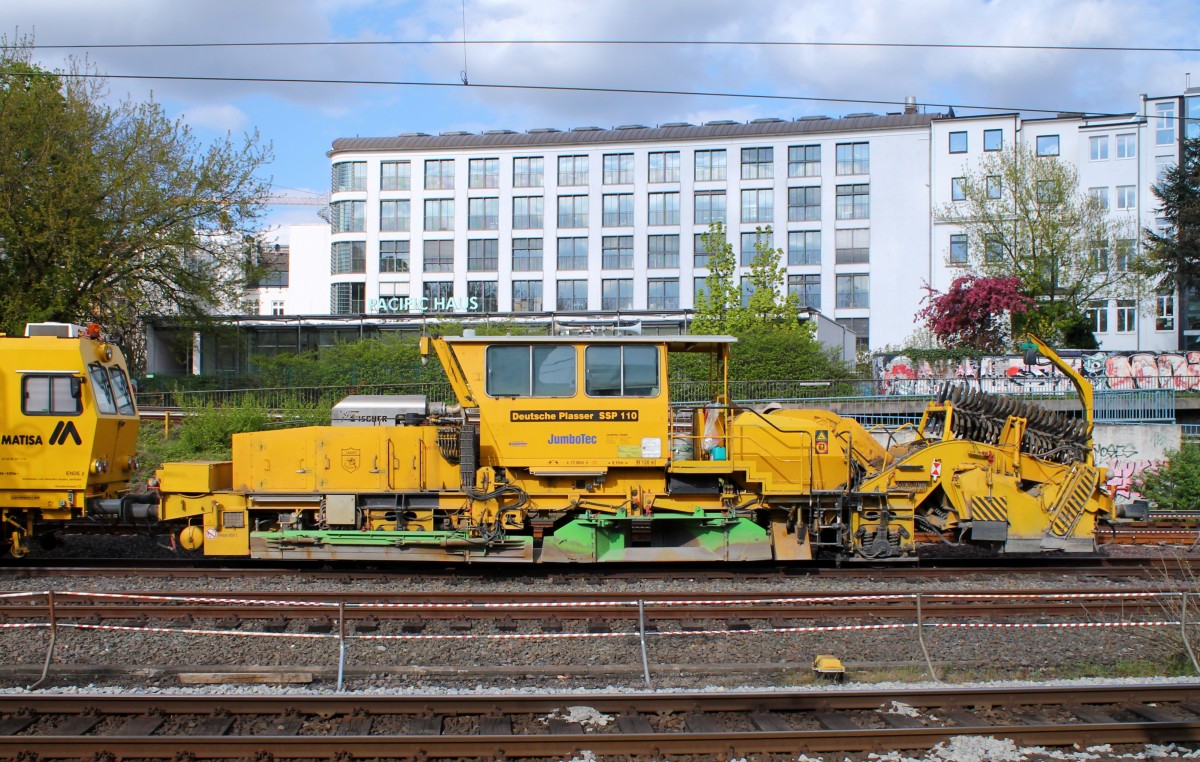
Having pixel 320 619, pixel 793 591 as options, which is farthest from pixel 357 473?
pixel 793 591

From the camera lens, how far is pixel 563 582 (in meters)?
11.2

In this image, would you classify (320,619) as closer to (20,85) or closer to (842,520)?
(842,520)

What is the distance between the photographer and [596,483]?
36.4ft

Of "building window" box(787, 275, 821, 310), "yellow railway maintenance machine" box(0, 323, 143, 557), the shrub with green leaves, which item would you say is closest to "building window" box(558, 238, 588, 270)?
"building window" box(787, 275, 821, 310)

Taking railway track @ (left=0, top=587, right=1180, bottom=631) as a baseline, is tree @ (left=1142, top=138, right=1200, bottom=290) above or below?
above

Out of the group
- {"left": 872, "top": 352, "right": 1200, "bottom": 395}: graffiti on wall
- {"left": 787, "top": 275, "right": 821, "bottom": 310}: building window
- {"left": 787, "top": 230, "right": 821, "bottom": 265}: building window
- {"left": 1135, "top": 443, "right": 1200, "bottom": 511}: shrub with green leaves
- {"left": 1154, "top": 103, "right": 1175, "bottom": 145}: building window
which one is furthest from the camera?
{"left": 787, "top": 230, "right": 821, "bottom": 265}: building window

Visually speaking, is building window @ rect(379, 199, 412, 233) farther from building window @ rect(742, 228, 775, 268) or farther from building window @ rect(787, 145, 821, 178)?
building window @ rect(787, 145, 821, 178)

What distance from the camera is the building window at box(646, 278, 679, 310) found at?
5319 centimetres

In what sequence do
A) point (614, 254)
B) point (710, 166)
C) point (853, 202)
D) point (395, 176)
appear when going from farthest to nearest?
point (395, 176) < point (614, 254) < point (710, 166) < point (853, 202)

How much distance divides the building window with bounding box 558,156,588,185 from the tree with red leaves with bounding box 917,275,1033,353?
84.5 feet

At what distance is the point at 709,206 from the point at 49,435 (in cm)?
4566

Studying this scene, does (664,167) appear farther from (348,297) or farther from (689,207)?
(348,297)

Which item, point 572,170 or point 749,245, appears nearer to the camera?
point 749,245

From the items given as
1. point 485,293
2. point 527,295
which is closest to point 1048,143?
point 527,295
